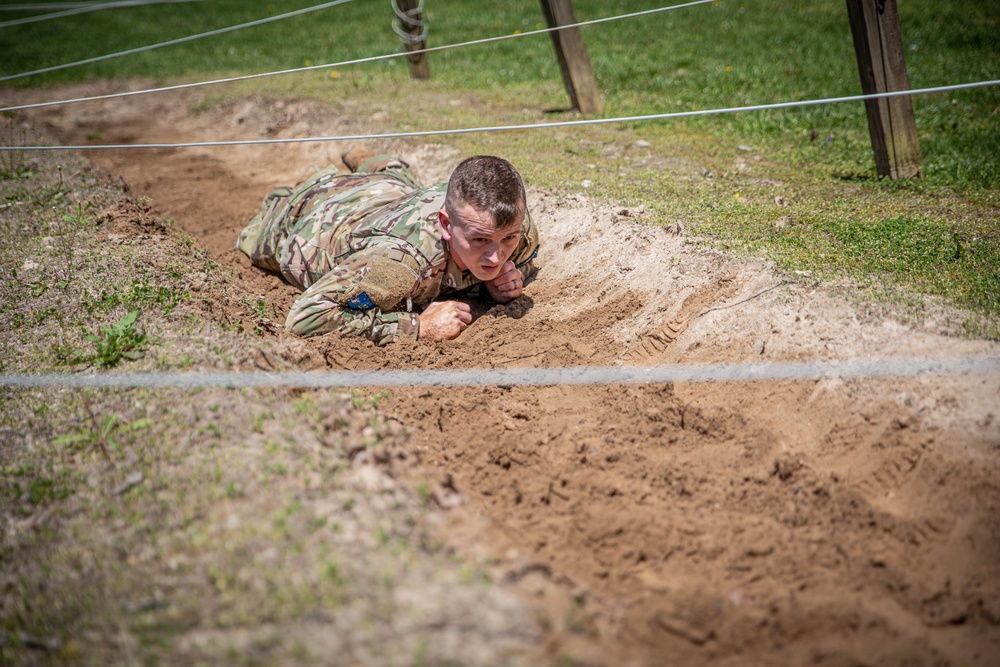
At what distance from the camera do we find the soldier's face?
3812 mm

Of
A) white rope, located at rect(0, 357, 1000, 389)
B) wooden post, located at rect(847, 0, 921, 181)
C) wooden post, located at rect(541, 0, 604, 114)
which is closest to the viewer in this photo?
white rope, located at rect(0, 357, 1000, 389)

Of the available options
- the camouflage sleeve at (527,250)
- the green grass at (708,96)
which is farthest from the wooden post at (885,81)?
the camouflage sleeve at (527,250)

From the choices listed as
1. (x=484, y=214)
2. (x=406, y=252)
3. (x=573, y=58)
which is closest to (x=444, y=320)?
(x=406, y=252)

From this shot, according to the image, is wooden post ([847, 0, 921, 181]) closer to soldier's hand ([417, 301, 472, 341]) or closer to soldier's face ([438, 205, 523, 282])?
soldier's face ([438, 205, 523, 282])

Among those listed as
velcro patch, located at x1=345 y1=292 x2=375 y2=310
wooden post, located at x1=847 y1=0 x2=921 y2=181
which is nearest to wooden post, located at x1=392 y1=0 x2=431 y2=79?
wooden post, located at x1=847 y1=0 x2=921 y2=181

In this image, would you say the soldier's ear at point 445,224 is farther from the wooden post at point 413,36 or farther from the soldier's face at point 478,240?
the wooden post at point 413,36

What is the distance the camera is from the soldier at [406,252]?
3830 mm

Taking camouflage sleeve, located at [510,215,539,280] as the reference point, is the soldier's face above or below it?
above

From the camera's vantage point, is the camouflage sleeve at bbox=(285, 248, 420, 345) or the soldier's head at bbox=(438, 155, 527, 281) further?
the camouflage sleeve at bbox=(285, 248, 420, 345)

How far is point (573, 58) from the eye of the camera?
275 inches

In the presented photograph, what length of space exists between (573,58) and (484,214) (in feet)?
12.7

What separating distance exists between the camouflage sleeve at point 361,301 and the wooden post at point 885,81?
3480mm

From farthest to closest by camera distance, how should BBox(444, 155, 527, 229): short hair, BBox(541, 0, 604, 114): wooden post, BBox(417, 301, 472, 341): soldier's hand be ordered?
1. BBox(541, 0, 604, 114): wooden post
2. BBox(417, 301, 472, 341): soldier's hand
3. BBox(444, 155, 527, 229): short hair

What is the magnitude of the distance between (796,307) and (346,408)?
2.19 m
